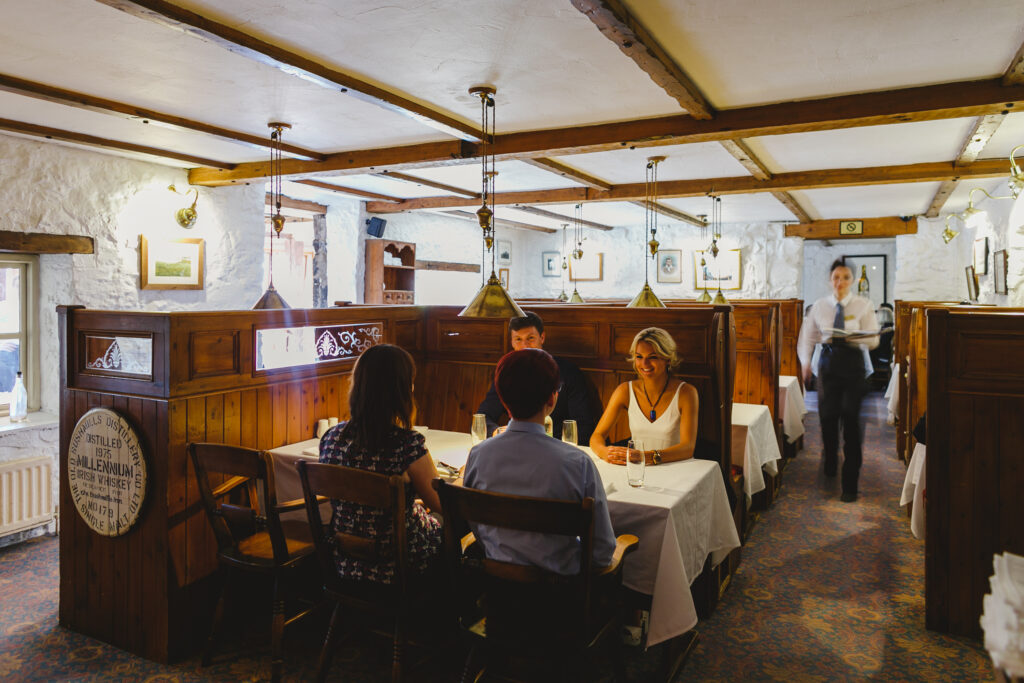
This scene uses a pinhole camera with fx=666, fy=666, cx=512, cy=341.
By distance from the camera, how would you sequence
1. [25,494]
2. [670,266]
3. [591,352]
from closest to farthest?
[591,352]
[25,494]
[670,266]

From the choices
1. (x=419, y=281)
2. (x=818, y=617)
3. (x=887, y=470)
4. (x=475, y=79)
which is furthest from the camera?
(x=419, y=281)

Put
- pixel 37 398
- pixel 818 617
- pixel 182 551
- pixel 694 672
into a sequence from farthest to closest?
pixel 37 398 → pixel 818 617 → pixel 182 551 → pixel 694 672

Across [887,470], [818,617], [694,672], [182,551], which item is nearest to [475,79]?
[182,551]

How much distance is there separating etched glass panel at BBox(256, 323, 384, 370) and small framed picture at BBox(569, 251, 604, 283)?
7.99 metres

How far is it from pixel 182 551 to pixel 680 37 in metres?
3.14

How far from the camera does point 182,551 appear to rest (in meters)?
2.94

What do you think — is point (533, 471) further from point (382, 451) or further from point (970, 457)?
point (970, 457)

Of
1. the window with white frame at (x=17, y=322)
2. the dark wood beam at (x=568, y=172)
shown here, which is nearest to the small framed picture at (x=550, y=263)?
the dark wood beam at (x=568, y=172)

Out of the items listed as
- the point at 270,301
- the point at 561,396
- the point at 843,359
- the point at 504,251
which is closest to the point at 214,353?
the point at 270,301

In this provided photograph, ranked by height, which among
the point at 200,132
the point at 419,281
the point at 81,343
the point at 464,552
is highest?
the point at 200,132

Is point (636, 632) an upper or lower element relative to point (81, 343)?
lower

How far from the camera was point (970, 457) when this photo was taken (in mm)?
2943

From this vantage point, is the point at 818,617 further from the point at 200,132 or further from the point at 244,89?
the point at 200,132

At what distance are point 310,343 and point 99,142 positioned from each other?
2540 millimetres
